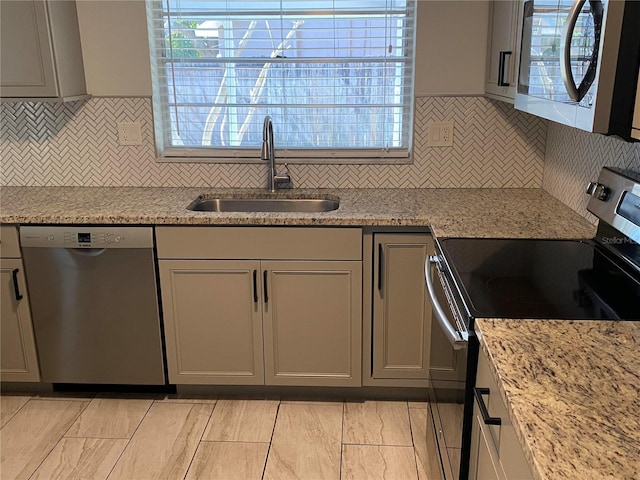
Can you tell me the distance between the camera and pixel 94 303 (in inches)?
101

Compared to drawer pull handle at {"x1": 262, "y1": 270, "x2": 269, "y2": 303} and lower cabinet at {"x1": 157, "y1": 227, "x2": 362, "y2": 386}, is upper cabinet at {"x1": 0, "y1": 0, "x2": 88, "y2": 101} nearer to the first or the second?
lower cabinet at {"x1": 157, "y1": 227, "x2": 362, "y2": 386}

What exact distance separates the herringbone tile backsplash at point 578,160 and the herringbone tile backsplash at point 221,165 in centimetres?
15

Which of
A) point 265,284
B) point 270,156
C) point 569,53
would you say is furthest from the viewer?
point 270,156

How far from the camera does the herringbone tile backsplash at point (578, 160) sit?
78.7 inches

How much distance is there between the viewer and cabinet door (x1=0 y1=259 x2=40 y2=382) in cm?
255

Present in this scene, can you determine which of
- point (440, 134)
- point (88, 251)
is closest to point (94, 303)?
point (88, 251)

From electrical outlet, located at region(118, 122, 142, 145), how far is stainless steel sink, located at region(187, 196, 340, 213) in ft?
1.59

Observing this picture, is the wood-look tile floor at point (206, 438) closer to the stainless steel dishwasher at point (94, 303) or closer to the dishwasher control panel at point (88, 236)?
the stainless steel dishwasher at point (94, 303)

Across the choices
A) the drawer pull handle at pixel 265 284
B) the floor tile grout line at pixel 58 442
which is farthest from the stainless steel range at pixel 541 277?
the floor tile grout line at pixel 58 442

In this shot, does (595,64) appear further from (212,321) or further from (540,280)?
(212,321)

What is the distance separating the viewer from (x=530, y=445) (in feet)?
3.16

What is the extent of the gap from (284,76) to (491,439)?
2.14 meters

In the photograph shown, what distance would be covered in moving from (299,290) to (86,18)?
1.68 metres

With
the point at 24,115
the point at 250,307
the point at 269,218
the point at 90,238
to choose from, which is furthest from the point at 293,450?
the point at 24,115
